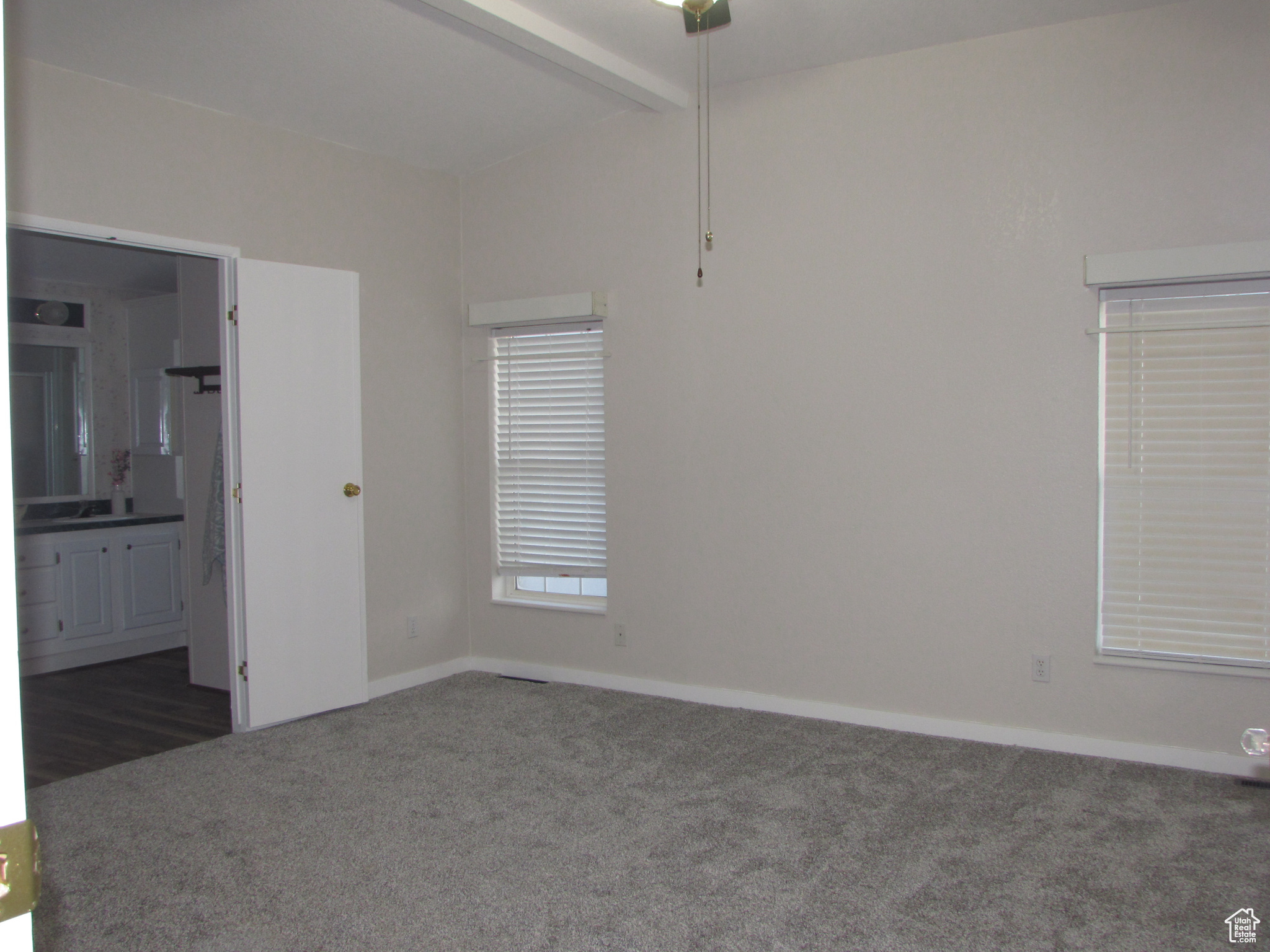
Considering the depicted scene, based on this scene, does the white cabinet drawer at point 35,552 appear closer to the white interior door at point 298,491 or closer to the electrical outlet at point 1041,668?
the white interior door at point 298,491

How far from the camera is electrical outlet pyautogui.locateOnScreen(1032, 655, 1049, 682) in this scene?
3.91 metres

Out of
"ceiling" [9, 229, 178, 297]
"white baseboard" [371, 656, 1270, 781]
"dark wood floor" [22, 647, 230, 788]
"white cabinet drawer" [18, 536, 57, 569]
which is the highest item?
"ceiling" [9, 229, 178, 297]

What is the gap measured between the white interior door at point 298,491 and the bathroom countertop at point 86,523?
1.52 metres

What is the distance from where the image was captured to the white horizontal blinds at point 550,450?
200 inches

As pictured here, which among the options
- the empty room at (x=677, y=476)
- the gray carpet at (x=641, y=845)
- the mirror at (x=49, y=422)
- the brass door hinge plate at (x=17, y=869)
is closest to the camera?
the brass door hinge plate at (x=17, y=869)

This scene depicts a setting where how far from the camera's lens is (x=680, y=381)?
4754mm

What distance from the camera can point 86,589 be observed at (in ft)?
18.8

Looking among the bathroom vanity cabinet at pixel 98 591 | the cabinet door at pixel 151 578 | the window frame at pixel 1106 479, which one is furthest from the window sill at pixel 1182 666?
the cabinet door at pixel 151 578

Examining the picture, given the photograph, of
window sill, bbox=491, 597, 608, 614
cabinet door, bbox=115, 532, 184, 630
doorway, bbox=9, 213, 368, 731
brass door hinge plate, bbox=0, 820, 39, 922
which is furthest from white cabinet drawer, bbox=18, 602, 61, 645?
brass door hinge plate, bbox=0, 820, 39, 922

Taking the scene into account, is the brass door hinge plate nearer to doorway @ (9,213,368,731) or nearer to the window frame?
doorway @ (9,213,368,731)

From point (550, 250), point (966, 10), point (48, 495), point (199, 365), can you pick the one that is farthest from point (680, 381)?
point (48, 495)

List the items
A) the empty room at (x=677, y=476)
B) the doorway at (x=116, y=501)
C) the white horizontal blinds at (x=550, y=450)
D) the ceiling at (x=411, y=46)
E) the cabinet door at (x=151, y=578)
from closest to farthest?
1. the empty room at (x=677, y=476)
2. the ceiling at (x=411, y=46)
3. the doorway at (x=116, y=501)
4. the white horizontal blinds at (x=550, y=450)
5. the cabinet door at (x=151, y=578)

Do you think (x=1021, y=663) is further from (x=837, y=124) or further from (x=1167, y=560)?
(x=837, y=124)

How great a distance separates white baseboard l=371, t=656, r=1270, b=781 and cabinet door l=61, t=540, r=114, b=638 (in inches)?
85.7
